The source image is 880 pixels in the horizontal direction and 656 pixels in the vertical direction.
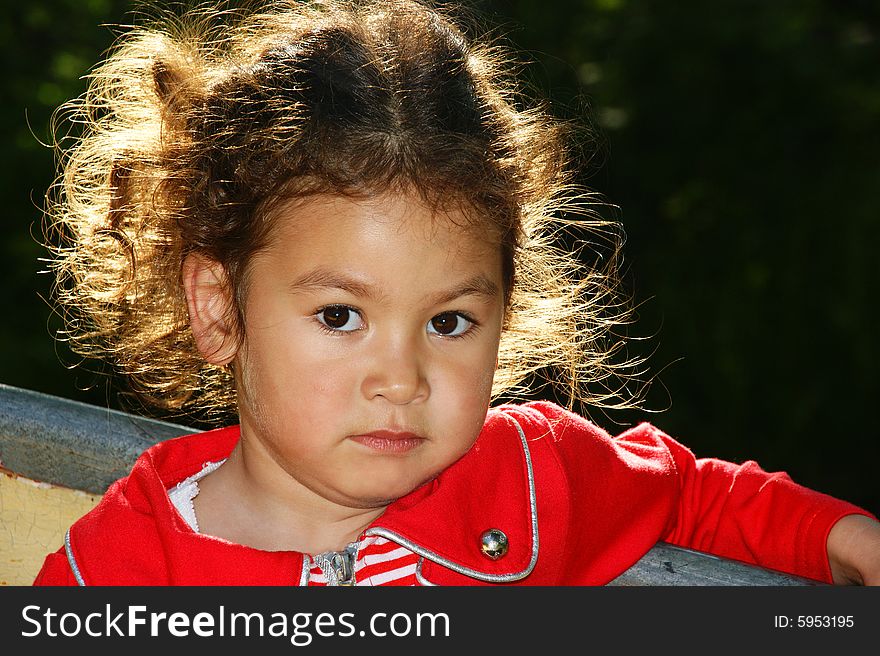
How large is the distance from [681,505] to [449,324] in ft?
1.63

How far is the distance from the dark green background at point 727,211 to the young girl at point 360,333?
73.0 inches

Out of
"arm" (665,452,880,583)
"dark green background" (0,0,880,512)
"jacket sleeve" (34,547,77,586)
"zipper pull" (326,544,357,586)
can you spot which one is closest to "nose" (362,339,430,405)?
"zipper pull" (326,544,357,586)

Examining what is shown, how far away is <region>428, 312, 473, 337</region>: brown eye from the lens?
4.72 feet

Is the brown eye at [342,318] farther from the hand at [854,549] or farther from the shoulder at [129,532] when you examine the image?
the hand at [854,549]

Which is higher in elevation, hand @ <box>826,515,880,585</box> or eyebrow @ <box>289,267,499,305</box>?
eyebrow @ <box>289,267,499,305</box>

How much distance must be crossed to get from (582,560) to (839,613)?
0.36 meters

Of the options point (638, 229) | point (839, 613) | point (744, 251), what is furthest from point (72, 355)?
point (839, 613)

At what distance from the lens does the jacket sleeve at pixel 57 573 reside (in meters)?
1.45

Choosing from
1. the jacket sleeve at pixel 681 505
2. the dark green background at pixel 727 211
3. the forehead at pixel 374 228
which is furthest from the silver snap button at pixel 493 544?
the dark green background at pixel 727 211

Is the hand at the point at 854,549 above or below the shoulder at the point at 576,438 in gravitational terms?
below

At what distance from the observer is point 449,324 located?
145 cm

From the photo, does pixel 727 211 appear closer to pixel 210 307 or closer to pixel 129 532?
pixel 210 307

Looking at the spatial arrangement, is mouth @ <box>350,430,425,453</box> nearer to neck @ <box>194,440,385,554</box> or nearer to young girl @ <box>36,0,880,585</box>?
young girl @ <box>36,0,880,585</box>

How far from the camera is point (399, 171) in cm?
142
